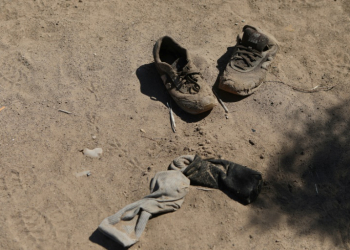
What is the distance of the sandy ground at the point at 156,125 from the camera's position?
291cm

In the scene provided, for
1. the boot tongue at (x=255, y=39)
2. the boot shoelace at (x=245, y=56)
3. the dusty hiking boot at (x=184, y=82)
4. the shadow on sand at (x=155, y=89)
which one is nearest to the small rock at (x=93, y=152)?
the shadow on sand at (x=155, y=89)

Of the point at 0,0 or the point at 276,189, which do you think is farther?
the point at 0,0

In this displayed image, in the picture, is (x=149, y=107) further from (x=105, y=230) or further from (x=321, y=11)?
(x=321, y=11)

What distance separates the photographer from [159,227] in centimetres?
289

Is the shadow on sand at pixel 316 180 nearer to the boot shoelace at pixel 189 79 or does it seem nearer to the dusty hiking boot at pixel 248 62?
the dusty hiking boot at pixel 248 62

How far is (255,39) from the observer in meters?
3.88

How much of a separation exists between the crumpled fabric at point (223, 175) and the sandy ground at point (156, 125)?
0.27ft

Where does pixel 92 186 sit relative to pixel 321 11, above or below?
below

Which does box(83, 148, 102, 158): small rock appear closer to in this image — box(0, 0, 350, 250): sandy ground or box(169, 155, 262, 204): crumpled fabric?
box(0, 0, 350, 250): sandy ground

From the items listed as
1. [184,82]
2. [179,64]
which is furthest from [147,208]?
[179,64]

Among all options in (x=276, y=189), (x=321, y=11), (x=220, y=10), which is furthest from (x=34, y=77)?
(x=321, y=11)

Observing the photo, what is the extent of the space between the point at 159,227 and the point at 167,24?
2.45 meters

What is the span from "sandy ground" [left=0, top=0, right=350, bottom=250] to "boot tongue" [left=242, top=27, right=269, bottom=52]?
276mm

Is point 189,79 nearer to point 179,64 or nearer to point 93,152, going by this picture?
point 179,64
